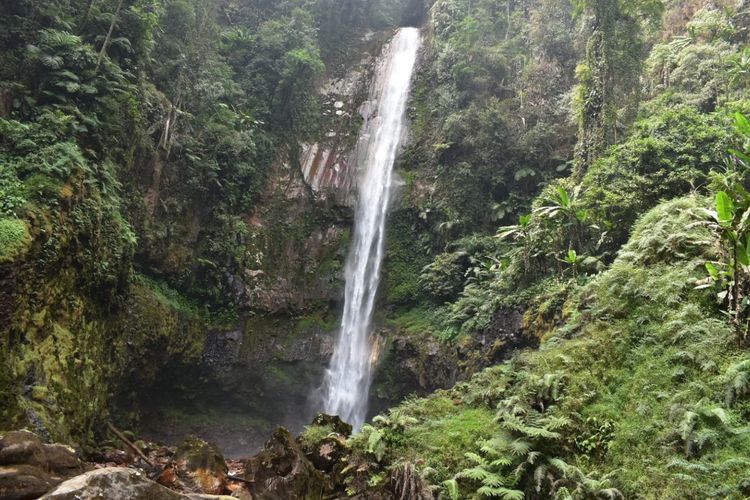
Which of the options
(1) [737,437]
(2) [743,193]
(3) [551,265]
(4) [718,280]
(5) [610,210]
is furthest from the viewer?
(3) [551,265]

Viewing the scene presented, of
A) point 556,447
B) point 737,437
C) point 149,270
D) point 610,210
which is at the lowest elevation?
point 556,447

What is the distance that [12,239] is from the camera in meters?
8.99

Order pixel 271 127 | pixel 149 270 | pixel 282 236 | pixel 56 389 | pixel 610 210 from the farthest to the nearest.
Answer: pixel 271 127 → pixel 282 236 → pixel 149 270 → pixel 610 210 → pixel 56 389

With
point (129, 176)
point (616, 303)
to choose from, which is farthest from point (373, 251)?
point (616, 303)

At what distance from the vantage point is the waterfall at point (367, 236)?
17.1 metres

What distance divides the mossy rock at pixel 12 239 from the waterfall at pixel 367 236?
1060 centimetres

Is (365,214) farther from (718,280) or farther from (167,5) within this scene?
(718,280)

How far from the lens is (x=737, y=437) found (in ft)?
17.6

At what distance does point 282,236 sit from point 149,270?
5161 millimetres

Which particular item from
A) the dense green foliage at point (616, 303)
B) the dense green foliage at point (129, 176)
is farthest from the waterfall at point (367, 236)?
the dense green foliage at point (616, 303)

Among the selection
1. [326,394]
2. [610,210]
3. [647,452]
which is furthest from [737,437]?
[326,394]

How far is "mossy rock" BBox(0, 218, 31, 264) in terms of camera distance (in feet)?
29.0

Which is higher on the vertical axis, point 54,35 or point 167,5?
point 167,5

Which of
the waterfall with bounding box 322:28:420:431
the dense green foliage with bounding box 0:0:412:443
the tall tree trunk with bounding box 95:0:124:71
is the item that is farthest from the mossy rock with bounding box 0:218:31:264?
the waterfall with bounding box 322:28:420:431
